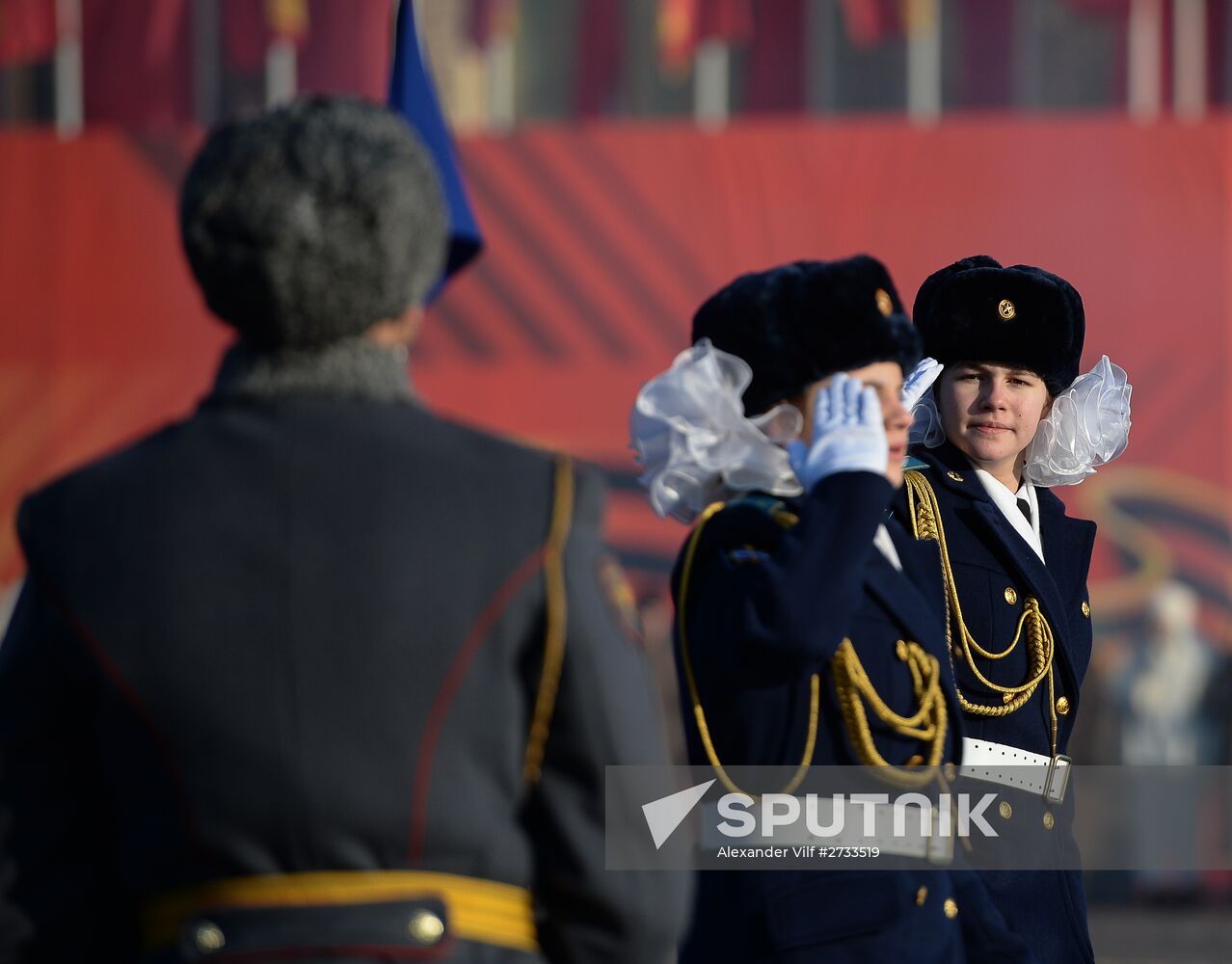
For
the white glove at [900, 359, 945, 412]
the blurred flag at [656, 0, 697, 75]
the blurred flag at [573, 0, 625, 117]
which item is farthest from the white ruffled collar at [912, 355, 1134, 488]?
the blurred flag at [573, 0, 625, 117]

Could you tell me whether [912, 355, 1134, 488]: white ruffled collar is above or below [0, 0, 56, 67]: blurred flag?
below

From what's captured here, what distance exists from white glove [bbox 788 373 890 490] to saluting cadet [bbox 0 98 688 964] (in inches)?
29.1

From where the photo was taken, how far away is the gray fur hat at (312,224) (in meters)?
1.98

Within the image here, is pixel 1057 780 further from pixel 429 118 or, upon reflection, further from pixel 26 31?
pixel 26 31

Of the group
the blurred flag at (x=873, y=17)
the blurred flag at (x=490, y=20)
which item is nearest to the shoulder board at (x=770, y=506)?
the blurred flag at (x=873, y=17)

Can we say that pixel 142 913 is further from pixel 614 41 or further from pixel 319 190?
pixel 614 41

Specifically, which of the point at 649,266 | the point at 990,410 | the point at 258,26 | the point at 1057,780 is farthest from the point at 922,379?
the point at 258,26

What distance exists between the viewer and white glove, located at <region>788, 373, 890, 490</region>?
8.90 feet

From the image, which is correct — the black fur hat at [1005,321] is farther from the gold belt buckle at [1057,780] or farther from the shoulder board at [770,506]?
the shoulder board at [770,506]

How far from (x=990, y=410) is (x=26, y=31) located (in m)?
10.9

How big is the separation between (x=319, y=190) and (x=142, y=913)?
0.70 metres

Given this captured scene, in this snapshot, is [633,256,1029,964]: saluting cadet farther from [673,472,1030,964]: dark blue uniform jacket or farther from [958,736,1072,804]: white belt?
[958,736,1072,804]: white belt

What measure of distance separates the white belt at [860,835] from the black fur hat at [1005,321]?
1.00 meters

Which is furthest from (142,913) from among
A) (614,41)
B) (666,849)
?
(614,41)
